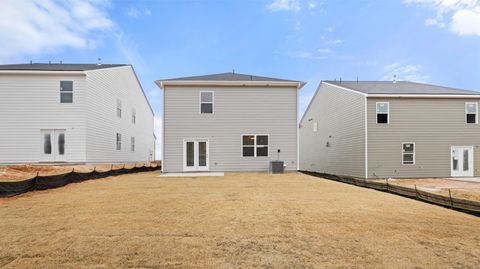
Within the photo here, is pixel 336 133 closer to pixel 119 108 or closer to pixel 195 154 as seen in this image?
pixel 195 154

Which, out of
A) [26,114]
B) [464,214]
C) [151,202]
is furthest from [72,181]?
[464,214]

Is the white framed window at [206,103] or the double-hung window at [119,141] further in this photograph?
the double-hung window at [119,141]

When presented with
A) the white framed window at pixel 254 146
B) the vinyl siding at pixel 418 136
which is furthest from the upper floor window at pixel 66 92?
the vinyl siding at pixel 418 136

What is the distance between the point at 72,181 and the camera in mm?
10461

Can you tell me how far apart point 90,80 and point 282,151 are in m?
11.6

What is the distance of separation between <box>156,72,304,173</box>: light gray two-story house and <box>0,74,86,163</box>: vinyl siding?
4832 millimetres


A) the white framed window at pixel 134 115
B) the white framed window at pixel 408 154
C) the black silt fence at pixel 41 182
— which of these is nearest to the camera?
the black silt fence at pixel 41 182

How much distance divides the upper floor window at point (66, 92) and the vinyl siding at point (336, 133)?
1668 centimetres

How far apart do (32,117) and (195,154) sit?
887 centimetres

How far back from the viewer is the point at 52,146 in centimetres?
1427

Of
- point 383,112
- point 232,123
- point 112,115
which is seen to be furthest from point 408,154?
point 112,115

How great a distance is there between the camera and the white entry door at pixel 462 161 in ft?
52.3

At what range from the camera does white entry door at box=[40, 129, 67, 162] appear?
14.2m

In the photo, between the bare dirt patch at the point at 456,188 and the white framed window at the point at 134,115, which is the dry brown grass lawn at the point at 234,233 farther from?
the white framed window at the point at 134,115
